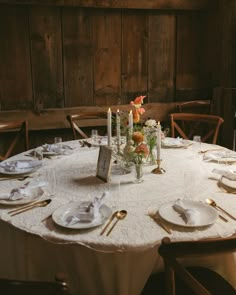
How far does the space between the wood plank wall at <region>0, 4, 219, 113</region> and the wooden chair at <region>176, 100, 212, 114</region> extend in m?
0.13

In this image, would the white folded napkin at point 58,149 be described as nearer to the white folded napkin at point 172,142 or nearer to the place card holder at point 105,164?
the place card holder at point 105,164

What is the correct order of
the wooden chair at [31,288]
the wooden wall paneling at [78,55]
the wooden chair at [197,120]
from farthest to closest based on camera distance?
the wooden wall paneling at [78,55] < the wooden chair at [197,120] < the wooden chair at [31,288]

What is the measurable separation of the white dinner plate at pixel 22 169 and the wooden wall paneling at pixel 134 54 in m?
1.89

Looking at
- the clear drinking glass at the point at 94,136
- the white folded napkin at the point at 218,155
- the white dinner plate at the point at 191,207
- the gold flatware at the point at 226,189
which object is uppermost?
the clear drinking glass at the point at 94,136

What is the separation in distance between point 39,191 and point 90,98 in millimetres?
2152

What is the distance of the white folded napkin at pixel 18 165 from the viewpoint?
1.95 metres

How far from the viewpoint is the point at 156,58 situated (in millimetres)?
3793

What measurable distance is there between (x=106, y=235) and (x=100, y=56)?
8.72ft

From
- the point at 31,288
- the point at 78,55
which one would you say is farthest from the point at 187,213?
the point at 78,55

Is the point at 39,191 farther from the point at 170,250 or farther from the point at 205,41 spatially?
the point at 205,41

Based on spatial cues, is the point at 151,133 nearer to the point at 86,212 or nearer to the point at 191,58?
the point at 86,212

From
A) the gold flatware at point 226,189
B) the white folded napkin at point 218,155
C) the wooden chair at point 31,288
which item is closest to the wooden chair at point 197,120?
the white folded napkin at point 218,155

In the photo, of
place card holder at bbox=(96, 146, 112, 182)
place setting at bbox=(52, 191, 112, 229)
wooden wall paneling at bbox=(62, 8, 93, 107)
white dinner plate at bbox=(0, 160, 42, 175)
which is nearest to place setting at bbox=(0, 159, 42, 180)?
white dinner plate at bbox=(0, 160, 42, 175)

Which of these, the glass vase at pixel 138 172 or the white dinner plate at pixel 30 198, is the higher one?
the glass vase at pixel 138 172
